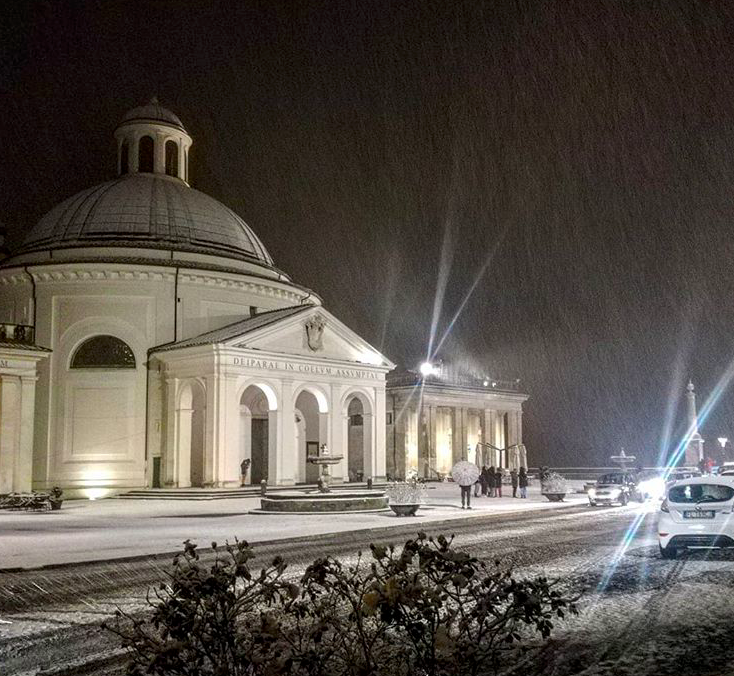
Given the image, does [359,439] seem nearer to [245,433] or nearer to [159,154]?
[245,433]

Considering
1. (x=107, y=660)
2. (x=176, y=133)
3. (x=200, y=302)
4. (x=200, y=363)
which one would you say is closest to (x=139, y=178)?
(x=176, y=133)

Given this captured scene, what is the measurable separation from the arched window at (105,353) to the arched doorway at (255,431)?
6228 mm

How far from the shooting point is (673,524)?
48.0 feet

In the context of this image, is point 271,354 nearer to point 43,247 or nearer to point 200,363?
point 200,363

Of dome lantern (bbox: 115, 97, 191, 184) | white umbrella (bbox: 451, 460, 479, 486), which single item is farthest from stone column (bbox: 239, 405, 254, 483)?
white umbrella (bbox: 451, 460, 479, 486)

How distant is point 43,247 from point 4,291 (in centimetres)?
299

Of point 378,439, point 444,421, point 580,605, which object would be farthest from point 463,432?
point 580,605

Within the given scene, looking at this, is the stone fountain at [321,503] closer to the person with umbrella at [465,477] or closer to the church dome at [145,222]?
the person with umbrella at [465,477]

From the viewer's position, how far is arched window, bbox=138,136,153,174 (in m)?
49.6

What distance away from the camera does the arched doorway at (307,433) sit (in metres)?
Answer: 45.5

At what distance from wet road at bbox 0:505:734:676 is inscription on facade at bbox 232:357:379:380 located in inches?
821

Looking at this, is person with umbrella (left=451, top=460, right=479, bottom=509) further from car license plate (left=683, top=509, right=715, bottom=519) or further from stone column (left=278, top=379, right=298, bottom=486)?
car license plate (left=683, top=509, right=715, bottom=519)

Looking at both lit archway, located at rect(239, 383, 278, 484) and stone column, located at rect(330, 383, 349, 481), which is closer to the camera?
stone column, located at rect(330, 383, 349, 481)

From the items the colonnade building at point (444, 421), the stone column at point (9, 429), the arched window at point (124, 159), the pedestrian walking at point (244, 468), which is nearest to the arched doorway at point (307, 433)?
the pedestrian walking at point (244, 468)
